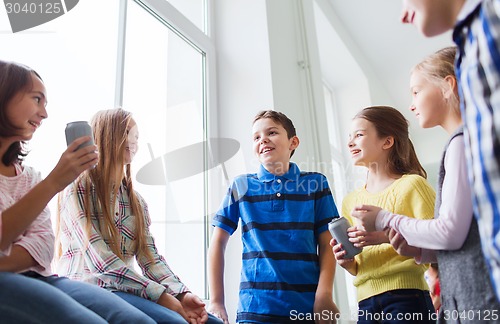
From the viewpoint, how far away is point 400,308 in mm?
1131

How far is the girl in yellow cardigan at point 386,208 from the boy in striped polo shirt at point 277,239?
104mm

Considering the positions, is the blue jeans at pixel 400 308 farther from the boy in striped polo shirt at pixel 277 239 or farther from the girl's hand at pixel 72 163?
the girl's hand at pixel 72 163

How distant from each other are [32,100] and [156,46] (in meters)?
1.00

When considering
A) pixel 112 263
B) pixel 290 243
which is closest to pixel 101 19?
pixel 112 263

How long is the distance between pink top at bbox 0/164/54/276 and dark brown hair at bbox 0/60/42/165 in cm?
4

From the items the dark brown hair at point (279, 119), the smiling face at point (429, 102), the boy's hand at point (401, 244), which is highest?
the dark brown hair at point (279, 119)

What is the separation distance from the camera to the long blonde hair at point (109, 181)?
113 cm

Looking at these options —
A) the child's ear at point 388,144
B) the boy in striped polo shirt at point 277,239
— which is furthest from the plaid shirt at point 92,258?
the child's ear at point 388,144

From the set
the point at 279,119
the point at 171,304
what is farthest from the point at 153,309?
the point at 279,119

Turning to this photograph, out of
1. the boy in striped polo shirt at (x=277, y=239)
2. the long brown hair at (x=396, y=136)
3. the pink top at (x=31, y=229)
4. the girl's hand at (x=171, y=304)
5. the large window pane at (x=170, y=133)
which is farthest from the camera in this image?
the large window pane at (x=170, y=133)

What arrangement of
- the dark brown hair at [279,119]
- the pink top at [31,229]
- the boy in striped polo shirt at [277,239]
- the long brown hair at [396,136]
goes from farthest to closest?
the dark brown hair at [279,119] → the long brown hair at [396,136] → the boy in striped polo shirt at [277,239] → the pink top at [31,229]

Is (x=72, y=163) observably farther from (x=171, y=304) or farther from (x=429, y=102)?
(x=429, y=102)

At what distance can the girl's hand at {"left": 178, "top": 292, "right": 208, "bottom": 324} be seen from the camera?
1142mm

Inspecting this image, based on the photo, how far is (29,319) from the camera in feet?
2.39
